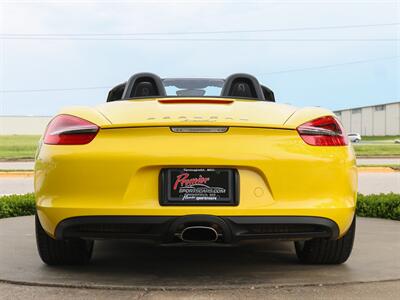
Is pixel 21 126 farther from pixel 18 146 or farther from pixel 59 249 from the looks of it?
pixel 59 249

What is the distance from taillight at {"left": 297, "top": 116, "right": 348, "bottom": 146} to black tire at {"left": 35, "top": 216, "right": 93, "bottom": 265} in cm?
166

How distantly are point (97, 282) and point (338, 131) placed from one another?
1711 mm

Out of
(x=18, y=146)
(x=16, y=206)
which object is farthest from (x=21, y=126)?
(x=16, y=206)

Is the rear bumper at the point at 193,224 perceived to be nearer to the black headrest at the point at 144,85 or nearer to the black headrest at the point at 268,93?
the black headrest at the point at 144,85

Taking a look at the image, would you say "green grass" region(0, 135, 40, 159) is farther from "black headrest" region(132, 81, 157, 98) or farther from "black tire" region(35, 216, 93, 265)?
"black tire" region(35, 216, 93, 265)

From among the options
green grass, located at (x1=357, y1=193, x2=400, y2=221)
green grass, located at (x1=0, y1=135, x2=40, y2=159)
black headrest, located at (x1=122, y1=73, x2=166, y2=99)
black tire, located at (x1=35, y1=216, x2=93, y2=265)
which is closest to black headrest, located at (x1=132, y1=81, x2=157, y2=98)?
black headrest, located at (x1=122, y1=73, x2=166, y2=99)

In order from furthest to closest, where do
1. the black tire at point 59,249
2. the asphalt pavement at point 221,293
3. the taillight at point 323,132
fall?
1. the black tire at point 59,249
2. the taillight at point 323,132
3. the asphalt pavement at point 221,293

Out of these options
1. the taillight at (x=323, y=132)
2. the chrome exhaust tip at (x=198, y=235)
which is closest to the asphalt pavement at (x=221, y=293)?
the chrome exhaust tip at (x=198, y=235)

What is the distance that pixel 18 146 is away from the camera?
29.5 meters

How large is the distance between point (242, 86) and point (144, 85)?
73 centimetres

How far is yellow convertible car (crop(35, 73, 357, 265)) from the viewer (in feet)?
10.6

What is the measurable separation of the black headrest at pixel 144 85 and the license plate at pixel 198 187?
3.98ft

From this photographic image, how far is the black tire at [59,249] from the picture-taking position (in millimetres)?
3803

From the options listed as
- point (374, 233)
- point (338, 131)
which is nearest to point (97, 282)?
point (338, 131)
